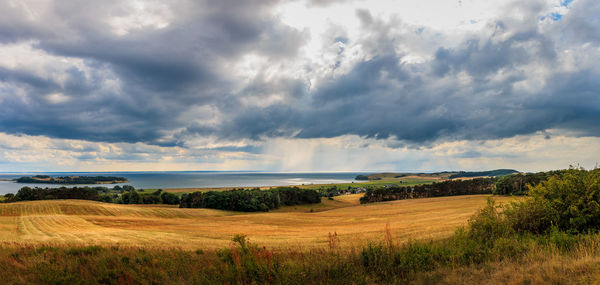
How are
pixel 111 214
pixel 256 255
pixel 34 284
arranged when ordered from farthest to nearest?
pixel 111 214 < pixel 256 255 < pixel 34 284

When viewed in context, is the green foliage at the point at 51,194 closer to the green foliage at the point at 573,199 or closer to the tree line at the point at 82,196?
the tree line at the point at 82,196

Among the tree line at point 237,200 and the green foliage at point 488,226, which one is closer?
the green foliage at point 488,226

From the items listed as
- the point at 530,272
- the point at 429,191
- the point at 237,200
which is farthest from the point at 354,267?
the point at 429,191

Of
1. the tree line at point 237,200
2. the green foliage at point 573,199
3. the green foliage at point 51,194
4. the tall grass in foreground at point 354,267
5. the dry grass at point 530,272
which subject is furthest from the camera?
the green foliage at point 51,194

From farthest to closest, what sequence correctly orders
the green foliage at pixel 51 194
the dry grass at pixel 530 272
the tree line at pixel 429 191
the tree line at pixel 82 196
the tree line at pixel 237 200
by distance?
1. the tree line at pixel 429 191
2. the tree line at pixel 82 196
3. the green foliage at pixel 51 194
4. the tree line at pixel 237 200
5. the dry grass at pixel 530 272

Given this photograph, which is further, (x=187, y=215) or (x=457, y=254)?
(x=187, y=215)

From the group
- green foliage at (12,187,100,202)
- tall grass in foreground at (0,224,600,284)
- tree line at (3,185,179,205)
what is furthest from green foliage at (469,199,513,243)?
green foliage at (12,187,100,202)

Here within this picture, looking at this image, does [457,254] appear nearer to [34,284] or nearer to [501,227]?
[501,227]

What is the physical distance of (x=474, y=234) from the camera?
13.9 m

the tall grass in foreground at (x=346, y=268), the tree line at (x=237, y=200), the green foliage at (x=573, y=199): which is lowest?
the tree line at (x=237, y=200)

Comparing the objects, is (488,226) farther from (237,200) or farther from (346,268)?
(237,200)

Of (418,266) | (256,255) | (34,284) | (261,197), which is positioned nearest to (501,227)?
(418,266)

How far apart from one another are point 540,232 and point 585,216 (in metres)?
1.91

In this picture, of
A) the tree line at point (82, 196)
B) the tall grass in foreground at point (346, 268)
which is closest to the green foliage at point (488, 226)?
the tall grass in foreground at point (346, 268)
